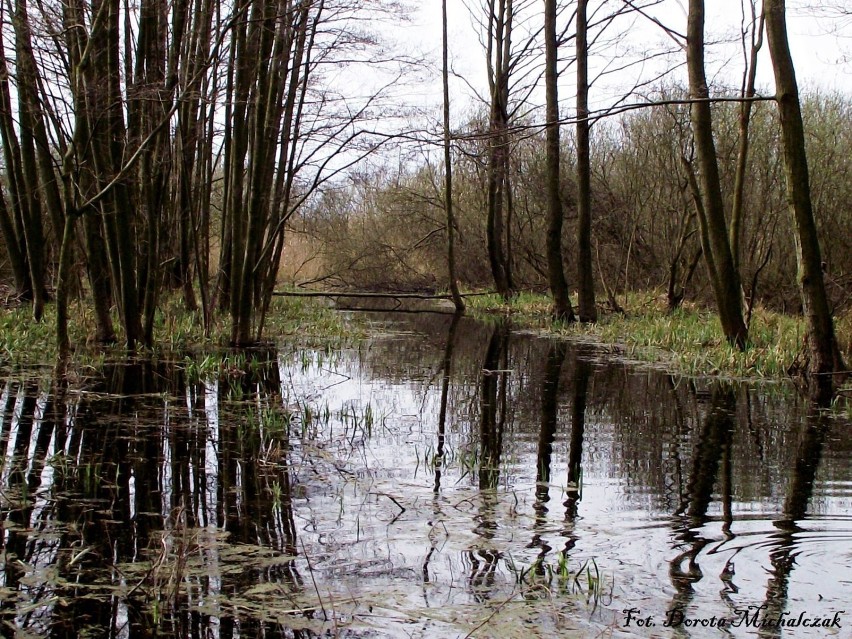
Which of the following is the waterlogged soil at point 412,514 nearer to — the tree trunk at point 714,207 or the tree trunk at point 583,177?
the tree trunk at point 714,207

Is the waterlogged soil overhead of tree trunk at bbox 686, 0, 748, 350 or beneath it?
beneath

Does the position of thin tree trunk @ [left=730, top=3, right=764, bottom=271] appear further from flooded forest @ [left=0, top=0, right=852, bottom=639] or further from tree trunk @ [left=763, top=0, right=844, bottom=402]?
tree trunk @ [left=763, top=0, right=844, bottom=402]

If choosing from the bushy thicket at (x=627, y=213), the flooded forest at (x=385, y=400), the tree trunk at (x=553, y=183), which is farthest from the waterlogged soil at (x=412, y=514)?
the tree trunk at (x=553, y=183)

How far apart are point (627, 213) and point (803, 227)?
33.2 ft

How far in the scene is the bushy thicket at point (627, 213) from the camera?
1641 cm

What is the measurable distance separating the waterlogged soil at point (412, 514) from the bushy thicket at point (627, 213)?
16.9ft

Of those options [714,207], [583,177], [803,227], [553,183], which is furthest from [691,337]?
[553,183]

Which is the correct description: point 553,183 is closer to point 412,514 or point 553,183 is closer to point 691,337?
point 691,337

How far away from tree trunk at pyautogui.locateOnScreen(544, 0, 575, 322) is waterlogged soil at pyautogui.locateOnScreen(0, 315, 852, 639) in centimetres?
830

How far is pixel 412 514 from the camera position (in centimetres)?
414

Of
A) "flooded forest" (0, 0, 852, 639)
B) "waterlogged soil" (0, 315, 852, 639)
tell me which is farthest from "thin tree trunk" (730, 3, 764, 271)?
"waterlogged soil" (0, 315, 852, 639)

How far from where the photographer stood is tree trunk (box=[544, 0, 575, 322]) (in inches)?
623

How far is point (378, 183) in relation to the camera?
27281 millimetres

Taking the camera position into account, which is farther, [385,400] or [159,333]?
[159,333]
